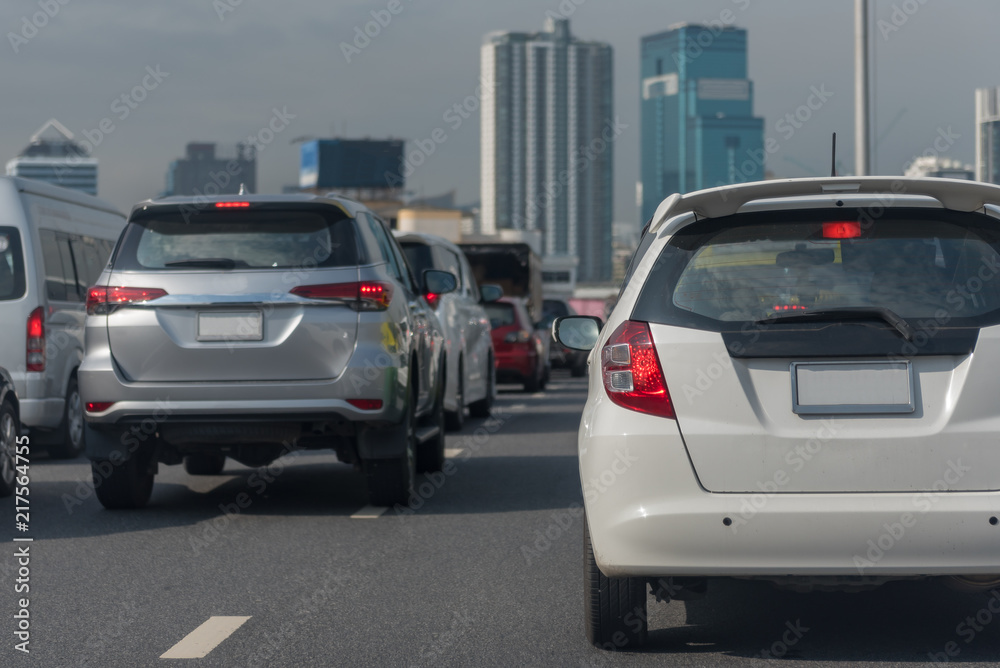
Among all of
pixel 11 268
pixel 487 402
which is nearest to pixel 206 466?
pixel 11 268

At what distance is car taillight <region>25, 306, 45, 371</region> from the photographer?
11.6m

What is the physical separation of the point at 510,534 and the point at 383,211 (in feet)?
529

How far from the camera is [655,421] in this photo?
4.56 meters

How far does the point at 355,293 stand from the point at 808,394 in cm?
388

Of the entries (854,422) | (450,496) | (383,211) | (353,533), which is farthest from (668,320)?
(383,211)

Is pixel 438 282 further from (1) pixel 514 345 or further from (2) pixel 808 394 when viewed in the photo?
(1) pixel 514 345

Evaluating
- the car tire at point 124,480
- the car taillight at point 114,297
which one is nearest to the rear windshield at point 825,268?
the car taillight at point 114,297

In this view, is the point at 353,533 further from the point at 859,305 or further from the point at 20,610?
the point at 859,305

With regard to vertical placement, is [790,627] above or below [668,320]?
below

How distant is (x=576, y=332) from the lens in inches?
248

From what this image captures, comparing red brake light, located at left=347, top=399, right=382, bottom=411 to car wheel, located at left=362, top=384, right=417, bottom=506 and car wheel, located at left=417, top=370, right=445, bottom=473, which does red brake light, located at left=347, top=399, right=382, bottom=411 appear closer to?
car wheel, located at left=362, top=384, right=417, bottom=506

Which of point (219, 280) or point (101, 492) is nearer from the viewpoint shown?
point (219, 280)

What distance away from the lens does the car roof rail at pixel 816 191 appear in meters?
4.64

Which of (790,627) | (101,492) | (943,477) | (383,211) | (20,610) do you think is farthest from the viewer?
(383,211)
